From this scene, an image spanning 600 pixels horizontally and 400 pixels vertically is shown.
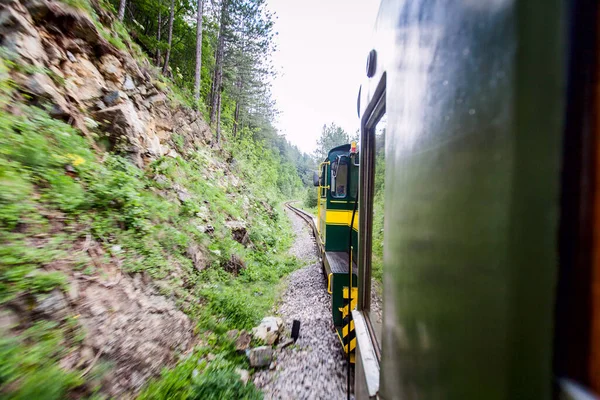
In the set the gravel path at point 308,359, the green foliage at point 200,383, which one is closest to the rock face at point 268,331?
the gravel path at point 308,359

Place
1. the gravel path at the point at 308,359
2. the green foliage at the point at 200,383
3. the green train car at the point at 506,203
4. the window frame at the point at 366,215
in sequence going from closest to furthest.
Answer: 1. the green train car at the point at 506,203
2. the window frame at the point at 366,215
3. the green foliage at the point at 200,383
4. the gravel path at the point at 308,359

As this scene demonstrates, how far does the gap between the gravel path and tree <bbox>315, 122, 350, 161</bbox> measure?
4085cm

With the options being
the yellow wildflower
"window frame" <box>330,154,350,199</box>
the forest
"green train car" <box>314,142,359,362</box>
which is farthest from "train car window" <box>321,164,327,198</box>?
the forest

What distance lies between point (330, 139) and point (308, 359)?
154 feet

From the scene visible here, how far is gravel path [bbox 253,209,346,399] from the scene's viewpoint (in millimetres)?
3162

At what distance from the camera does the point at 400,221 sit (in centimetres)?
105

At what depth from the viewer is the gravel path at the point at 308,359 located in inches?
124

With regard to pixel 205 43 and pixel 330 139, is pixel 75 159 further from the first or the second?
pixel 330 139

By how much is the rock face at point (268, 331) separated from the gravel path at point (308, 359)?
250 millimetres

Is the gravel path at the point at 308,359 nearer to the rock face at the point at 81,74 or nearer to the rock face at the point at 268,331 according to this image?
the rock face at the point at 268,331

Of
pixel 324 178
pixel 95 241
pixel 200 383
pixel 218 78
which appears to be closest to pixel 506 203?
pixel 200 383

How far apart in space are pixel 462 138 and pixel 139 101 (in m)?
8.10

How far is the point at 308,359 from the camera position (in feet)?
12.0

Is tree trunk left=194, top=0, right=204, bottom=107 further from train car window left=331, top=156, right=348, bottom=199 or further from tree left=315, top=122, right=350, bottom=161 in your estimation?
tree left=315, top=122, right=350, bottom=161
